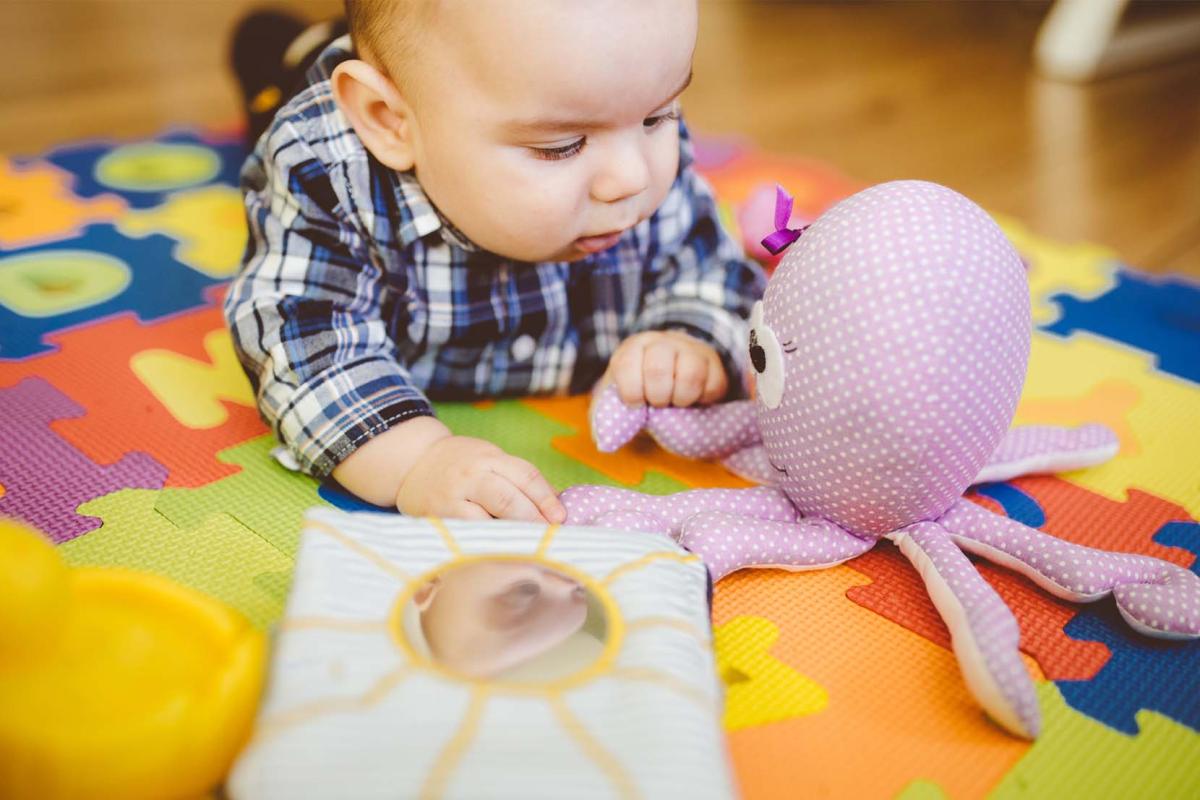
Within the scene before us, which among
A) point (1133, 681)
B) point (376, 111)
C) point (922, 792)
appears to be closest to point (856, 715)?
point (922, 792)

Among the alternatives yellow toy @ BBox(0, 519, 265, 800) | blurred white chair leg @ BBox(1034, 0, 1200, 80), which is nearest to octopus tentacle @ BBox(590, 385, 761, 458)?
yellow toy @ BBox(0, 519, 265, 800)

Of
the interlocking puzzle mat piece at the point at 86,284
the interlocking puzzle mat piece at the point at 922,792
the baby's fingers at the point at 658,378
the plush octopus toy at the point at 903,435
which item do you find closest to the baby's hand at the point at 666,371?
the baby's fingers at the point at 658,378

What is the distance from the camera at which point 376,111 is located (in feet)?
2.29

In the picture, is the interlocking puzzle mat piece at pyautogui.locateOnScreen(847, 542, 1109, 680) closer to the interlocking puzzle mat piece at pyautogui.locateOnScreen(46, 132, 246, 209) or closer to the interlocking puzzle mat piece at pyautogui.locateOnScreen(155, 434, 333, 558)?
the interlocking puzzle mat piece at pyautogui.locateOnScreen(155, 434, 333, 558)

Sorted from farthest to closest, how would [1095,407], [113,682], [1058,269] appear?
[1058,269]
[1095,407]
[113,682]

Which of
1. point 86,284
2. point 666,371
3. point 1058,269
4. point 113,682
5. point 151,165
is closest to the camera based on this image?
point 113,682

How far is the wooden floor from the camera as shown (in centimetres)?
129

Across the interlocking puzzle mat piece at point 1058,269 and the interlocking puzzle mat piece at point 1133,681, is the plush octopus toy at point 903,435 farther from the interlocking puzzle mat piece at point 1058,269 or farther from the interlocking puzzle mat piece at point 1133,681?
the interlocking puzzle mat piece at point 1058,269

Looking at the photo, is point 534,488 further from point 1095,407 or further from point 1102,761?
point 1095,407

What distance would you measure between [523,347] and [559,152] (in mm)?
208

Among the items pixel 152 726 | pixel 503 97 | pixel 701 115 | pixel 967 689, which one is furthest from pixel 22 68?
pixel 967 689

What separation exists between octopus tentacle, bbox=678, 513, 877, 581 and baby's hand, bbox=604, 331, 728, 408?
13 cm

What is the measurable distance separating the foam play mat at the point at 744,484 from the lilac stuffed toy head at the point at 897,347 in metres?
0.09

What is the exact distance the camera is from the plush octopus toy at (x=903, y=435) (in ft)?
1.70
